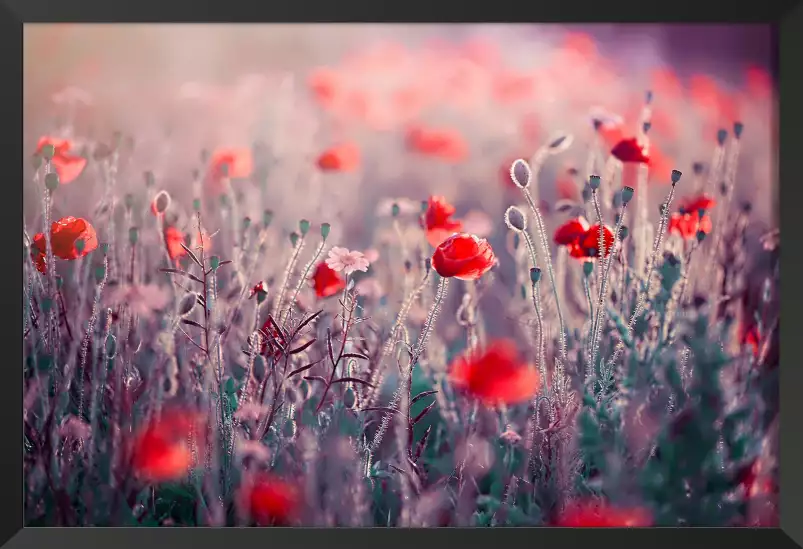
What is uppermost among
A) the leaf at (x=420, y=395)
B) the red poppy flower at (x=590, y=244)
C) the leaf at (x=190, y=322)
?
the red poppy flower at (x=590, y=244)

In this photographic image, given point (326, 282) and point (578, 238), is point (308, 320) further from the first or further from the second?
point (578, 238)

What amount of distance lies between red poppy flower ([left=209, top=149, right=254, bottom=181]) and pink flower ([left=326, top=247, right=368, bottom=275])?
361mm

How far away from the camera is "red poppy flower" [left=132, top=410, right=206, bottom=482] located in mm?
1884

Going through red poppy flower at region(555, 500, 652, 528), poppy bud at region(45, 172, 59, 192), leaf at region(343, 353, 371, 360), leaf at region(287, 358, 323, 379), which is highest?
poppy bud at region(45, 172, 59, 192)

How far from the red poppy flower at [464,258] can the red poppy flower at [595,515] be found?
0.78m

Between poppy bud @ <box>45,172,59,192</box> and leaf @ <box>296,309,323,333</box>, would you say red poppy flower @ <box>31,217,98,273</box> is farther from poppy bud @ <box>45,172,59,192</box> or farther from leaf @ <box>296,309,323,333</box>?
leaf @ <box>296,309,323,333</box>

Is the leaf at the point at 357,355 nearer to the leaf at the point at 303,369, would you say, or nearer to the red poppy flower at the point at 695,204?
the leaf at the point at 303,369

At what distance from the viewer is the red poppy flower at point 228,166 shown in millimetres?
1882

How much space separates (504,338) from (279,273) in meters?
0.71

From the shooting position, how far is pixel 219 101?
1.89 metres

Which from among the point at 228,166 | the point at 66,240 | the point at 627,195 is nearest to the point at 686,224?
the point at 627,195

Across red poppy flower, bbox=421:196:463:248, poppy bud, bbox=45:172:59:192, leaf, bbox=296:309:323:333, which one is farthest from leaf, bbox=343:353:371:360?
poppy bud, bbox=45:172:59:192
